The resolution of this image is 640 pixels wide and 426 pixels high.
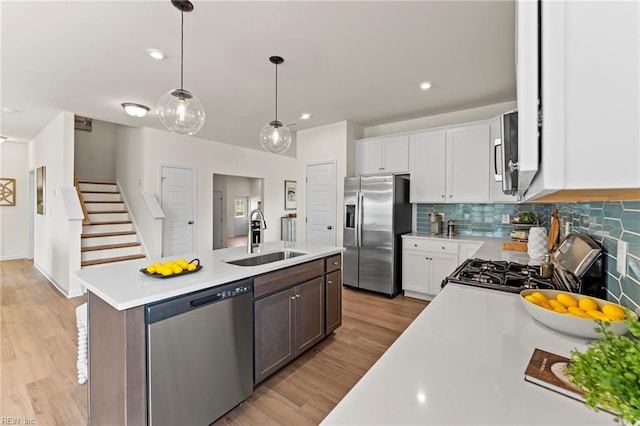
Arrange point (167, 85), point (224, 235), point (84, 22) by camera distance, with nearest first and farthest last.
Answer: point (84, 22), point (167, 85), point (224, 235)

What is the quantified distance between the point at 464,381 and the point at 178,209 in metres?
5.89

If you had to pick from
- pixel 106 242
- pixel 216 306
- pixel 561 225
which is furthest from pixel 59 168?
pixel 561 225

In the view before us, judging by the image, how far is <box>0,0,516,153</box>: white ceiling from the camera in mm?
2029

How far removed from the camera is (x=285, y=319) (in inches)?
89.1

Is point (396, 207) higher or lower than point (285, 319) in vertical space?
higher

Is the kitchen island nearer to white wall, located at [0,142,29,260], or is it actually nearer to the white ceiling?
the white ceiling

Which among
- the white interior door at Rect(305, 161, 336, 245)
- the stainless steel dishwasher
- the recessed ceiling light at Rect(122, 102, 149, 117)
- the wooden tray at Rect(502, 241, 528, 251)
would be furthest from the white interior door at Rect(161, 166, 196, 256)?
the wooden tray at Rect(502, 241, 528, 251)

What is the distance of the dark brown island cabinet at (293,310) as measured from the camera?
2057 mm

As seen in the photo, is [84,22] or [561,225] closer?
[84,22]

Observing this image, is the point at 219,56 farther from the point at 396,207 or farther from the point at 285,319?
the point at 396,207

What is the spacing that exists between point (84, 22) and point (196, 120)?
107 cm

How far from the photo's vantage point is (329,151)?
15.8ft

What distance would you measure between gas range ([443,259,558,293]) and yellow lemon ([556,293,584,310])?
321mm

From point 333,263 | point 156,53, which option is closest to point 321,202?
point 333,263
